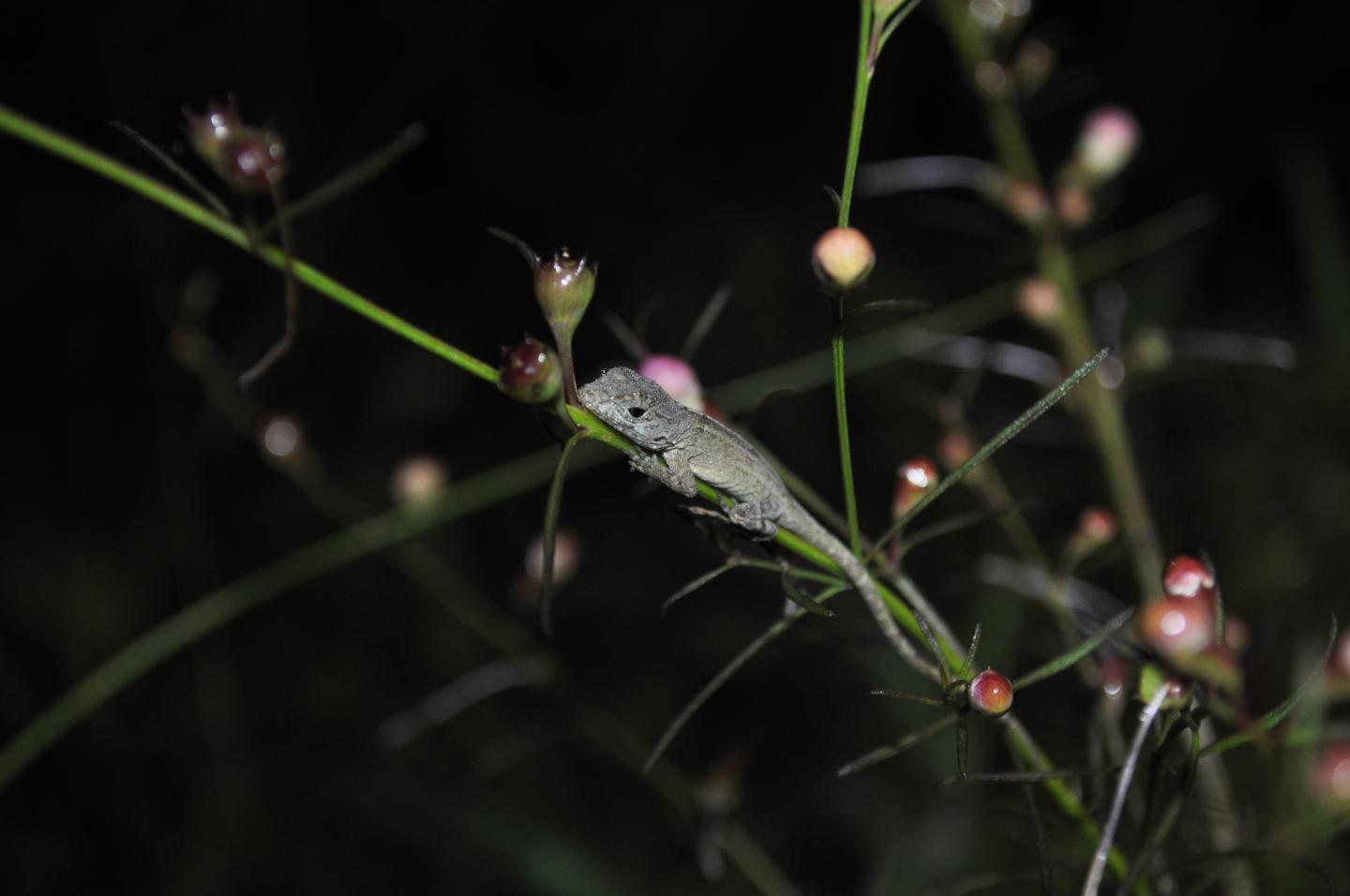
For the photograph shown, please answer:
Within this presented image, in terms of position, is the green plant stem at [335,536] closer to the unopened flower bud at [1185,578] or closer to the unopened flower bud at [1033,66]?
the unopened flower bud at [1185,578]

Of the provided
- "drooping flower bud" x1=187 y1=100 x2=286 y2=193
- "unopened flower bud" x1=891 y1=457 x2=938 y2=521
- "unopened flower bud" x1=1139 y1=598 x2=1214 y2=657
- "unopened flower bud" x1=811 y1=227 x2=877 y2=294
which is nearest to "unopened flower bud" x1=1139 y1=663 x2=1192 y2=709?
"unopened flower bud" x1=1139 y1=598 x2=1214 y2=657

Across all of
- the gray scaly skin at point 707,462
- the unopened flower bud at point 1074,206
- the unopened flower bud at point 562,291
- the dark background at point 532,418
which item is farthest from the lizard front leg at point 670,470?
the dark background at point 532,418

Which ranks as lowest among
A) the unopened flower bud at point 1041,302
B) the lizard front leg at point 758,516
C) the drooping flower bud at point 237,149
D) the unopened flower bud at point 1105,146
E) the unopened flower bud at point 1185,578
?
the unopened flower bud at point 1185,578

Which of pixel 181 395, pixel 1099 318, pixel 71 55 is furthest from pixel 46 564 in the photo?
pixel 1099 318

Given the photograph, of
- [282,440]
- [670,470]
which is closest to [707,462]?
[670,470]

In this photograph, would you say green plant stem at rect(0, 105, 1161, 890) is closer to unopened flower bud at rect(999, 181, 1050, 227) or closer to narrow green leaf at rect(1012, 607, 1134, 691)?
narrow green leaf at rect(1012, 607, 1134, 691)

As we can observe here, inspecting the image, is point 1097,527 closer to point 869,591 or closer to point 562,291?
point 869,591

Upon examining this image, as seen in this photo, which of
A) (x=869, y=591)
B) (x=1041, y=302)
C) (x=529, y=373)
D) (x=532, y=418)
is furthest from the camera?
(x=532, y=418)
